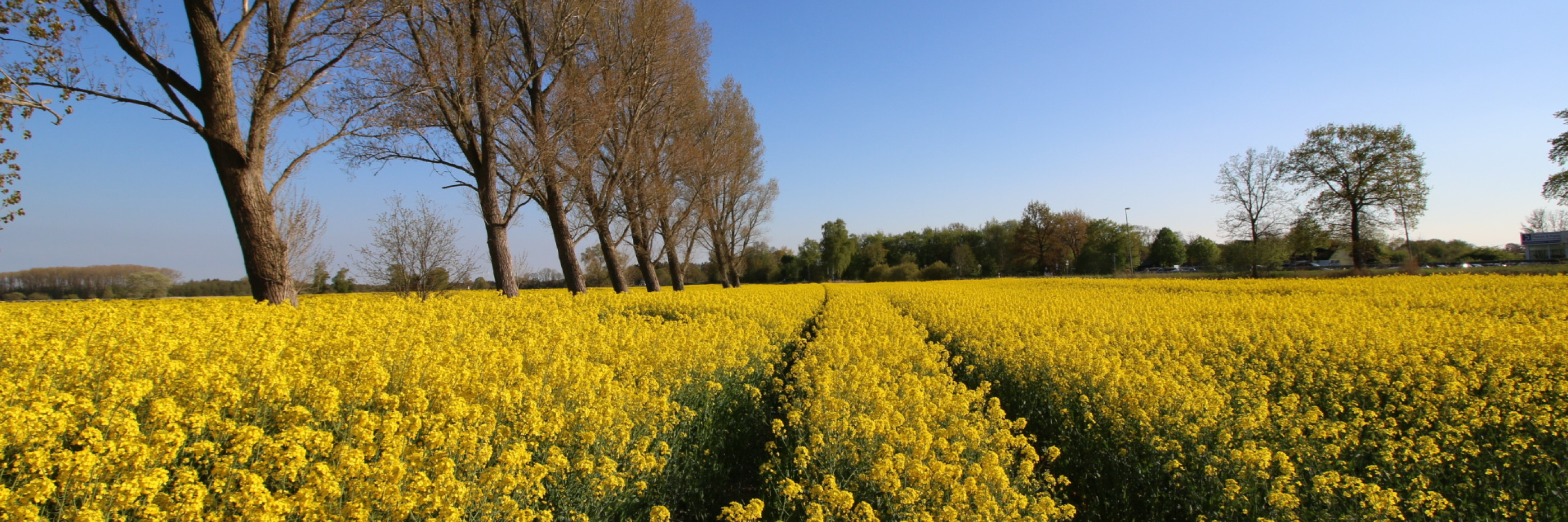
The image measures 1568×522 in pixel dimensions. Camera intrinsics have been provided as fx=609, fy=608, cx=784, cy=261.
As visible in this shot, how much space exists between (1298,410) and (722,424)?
4.87 m

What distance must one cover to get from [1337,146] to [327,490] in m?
43.1

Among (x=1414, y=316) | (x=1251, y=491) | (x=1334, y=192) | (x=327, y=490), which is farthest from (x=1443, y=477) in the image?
(x=1334, y=192)

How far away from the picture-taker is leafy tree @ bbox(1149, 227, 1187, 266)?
67.1 metres

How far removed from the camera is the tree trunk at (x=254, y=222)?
26.3ft

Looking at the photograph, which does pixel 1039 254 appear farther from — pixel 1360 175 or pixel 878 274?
pixel 1360 175

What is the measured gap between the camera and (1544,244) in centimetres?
5125

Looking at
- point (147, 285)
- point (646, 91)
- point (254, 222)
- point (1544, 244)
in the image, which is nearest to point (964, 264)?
point (1544, 244)

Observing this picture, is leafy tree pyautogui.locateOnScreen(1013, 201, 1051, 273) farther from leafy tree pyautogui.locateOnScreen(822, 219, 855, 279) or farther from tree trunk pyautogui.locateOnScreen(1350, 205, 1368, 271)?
tree trunk pyautogui.locateOnScreen(1350, 205, 1368, 271)

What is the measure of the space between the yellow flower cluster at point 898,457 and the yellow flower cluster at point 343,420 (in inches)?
28.2

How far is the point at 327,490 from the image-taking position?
7.53 feet

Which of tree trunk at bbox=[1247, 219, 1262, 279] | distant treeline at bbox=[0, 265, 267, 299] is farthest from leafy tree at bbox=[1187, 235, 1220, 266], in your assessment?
distant treeline at bbox=[0, 265, 267, 299]

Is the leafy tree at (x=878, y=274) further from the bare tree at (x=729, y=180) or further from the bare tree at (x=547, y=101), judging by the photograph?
the bare tree at (x=547, y=101)

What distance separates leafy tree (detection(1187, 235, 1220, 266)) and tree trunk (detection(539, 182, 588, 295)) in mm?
65044

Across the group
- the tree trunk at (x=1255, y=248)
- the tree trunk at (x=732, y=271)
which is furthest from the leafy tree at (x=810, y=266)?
the tree trunk at (x=1255, y=248)
